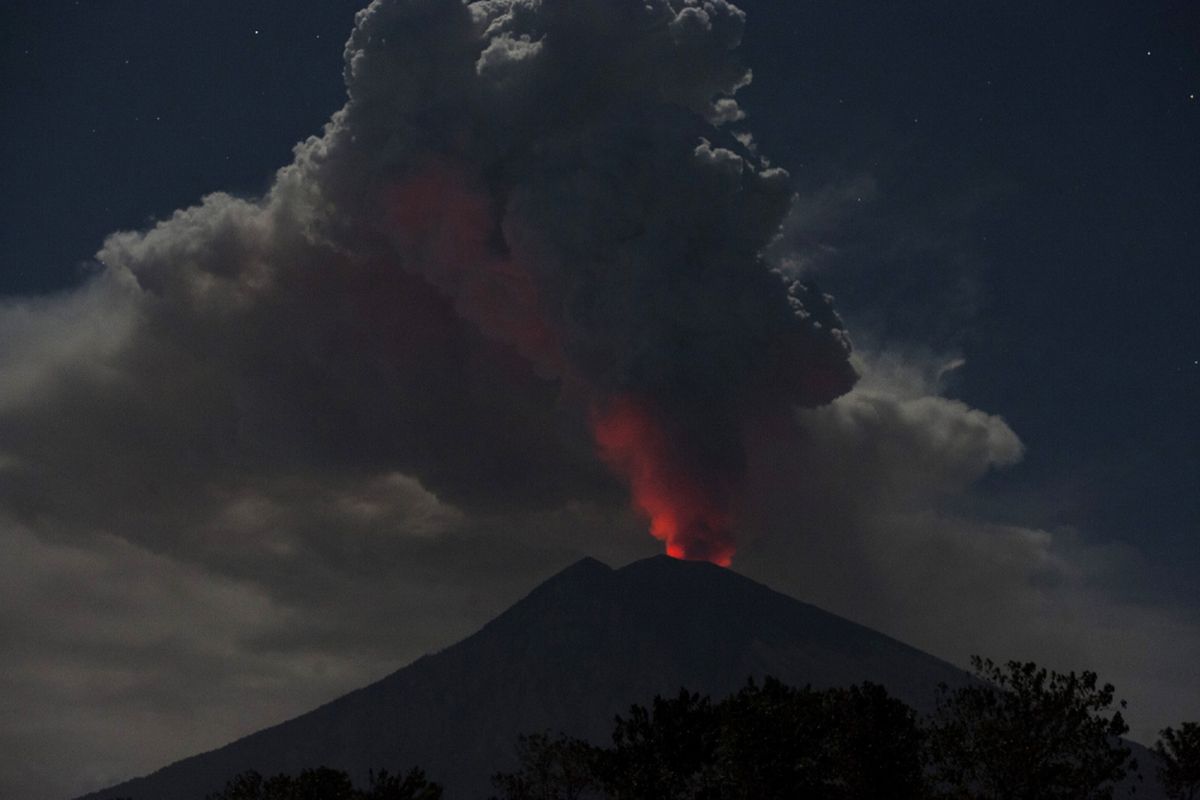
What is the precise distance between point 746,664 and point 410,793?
142m

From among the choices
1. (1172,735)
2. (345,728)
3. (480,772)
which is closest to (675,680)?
(480,772)

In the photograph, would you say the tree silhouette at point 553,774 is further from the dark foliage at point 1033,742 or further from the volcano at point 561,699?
the volcano at point 561,699

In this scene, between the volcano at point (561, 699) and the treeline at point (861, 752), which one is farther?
the volcano at point (561, 699)

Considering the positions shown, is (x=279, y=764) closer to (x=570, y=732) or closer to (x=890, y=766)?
(x=570, y=732)

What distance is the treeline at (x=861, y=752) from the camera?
42.4 m

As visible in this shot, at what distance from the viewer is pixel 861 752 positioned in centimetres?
4875

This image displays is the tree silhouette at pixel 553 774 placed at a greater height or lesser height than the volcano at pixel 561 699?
lesser

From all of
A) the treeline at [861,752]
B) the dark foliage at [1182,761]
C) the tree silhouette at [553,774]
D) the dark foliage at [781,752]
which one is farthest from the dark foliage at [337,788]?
the dark foliage at [1182,761]

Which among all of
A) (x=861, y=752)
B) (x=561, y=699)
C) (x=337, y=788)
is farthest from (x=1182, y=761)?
(x=561, y=699)

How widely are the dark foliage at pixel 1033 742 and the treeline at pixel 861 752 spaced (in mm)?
42

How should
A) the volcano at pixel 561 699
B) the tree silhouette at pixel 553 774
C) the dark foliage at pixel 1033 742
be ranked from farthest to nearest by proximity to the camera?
the volcano at pixel 561 699
the tree silhouette at pixel 553 774
the dark foliage at pixel 1033 742

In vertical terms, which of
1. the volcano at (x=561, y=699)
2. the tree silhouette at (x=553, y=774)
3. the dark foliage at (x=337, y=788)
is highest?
the volcano at (x=561, y=699)

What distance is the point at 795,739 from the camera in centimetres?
5028

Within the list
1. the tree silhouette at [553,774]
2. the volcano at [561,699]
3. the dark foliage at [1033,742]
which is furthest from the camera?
the volcano at [561,699]
